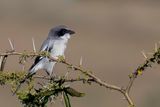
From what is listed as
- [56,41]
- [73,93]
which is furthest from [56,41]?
[73,93]

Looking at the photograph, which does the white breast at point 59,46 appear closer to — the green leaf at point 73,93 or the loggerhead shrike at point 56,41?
the loggerhead shrike at point 56,41

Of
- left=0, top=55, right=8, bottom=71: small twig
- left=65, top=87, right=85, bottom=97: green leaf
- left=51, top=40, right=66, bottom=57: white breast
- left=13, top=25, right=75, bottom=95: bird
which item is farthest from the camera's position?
left=51, top=40, right=66, bottom=57: white breast

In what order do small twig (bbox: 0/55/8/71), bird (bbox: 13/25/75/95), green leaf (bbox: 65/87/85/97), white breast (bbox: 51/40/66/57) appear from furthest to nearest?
white breast (bbox: 51/40/66/57) → bird (bbox: 13/25/75/95) → small twig (bbox: 0/55/8/71) → green leaf (bbox: 65/87/85/97)

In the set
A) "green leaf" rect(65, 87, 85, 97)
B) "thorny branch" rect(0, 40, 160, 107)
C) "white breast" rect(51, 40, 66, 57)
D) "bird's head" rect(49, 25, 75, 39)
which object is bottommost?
"white breast" rect(51, 40, 66, 57)

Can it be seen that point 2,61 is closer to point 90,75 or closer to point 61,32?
point 90,75

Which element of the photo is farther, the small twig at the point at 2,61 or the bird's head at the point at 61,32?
the bird's head at the point at 61,32

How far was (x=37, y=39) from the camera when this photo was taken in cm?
2244

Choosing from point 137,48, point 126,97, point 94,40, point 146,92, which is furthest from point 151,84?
point 126,97

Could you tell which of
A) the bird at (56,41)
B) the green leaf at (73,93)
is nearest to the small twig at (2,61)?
the green leaf at (73,93)

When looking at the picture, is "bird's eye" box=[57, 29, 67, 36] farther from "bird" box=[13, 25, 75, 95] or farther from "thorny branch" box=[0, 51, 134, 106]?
"thorny branch" box=[0, 51, 134, 106]

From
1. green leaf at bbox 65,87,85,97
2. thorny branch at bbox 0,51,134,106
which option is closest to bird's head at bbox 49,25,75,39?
thorny branch at bbox 0,51,134,106

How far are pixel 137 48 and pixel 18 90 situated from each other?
65.6 ft

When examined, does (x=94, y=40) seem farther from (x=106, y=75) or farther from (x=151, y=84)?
Result: (x=151, y=84)

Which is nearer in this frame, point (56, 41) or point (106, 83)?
point (106, 83)
